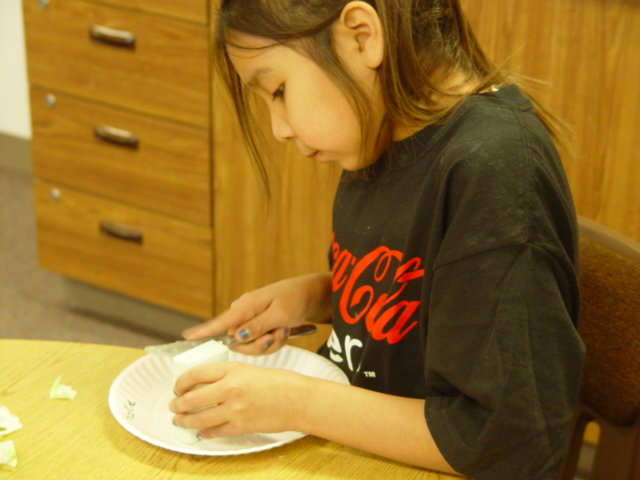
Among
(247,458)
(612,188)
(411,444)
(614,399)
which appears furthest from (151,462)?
(612,188)

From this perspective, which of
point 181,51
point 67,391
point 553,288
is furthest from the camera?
point 181,51

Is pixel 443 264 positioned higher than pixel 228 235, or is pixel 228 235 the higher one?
pixel 443 264

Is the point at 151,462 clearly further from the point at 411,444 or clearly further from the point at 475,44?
the point at 475,44

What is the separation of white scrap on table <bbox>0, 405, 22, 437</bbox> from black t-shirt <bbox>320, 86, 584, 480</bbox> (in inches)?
14.1

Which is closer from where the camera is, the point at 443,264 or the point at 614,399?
the point at 443,264

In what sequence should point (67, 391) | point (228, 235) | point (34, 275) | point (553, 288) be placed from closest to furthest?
point (553, 288), point (67, 391), point (228, 235), point (34, 275)

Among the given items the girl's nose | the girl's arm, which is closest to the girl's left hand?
the girl's arm

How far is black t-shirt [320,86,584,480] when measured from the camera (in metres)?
0.62

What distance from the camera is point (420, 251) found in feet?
2.48

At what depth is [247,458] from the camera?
67cm

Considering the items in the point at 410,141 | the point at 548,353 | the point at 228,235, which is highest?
the point at 410,141

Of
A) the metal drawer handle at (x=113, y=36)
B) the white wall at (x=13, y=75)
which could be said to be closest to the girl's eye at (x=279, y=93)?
the metal drawer handle at (x=113, y=36)

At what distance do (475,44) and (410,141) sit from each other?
13 centimetres

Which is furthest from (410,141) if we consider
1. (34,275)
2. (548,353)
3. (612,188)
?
(34,275)
